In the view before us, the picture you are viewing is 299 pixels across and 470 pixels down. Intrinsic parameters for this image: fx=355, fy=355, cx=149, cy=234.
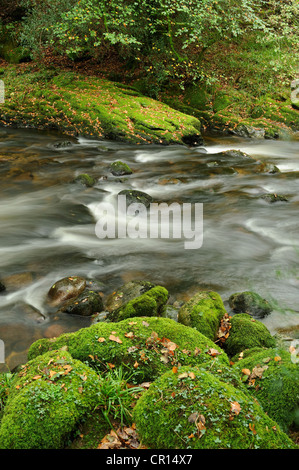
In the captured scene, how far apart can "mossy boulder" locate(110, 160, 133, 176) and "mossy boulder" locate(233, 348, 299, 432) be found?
8971mm

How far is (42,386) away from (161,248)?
524 centimetres

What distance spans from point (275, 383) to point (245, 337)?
118 cm

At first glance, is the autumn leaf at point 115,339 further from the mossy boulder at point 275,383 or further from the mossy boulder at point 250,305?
the mossy boulder at point 250,305

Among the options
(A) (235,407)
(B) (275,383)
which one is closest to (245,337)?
(B) (275,383)

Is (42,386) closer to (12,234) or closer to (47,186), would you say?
(12,234)

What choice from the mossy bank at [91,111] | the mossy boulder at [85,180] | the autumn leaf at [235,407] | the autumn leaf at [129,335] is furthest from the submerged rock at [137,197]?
the autumn leaf at [235,407]

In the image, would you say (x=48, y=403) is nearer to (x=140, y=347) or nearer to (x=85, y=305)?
(x=140, y=347)

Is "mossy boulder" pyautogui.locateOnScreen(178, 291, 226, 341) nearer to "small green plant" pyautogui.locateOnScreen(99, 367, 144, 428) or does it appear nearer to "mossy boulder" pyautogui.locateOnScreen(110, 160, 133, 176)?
"small green plant" pyautogui.locateOnScreen(99, 367, 144, 428)

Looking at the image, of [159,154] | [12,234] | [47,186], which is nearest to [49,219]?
[12,234]

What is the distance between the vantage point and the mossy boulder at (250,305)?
17.7 ft

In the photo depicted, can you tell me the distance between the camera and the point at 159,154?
526 inches

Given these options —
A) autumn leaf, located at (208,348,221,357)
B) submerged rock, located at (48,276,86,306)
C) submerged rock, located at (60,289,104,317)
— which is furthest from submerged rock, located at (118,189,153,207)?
autumn leaf, located at (208,348,221,357)

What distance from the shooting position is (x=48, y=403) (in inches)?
103

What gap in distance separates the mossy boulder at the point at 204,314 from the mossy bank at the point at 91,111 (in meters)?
10.5
